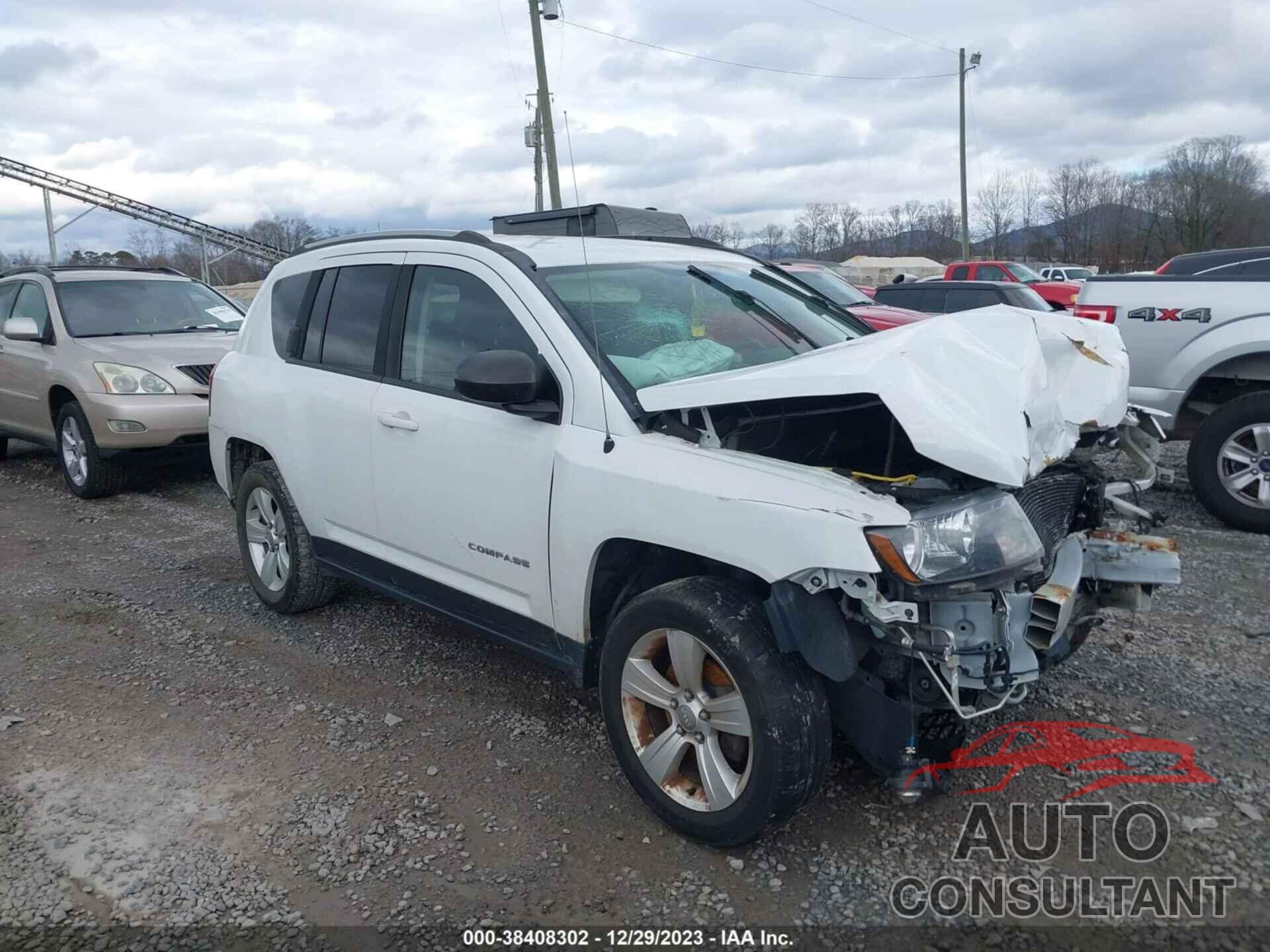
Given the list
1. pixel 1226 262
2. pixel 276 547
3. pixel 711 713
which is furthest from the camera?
pixel 1226 262

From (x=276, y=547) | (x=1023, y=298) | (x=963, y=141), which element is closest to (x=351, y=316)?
(x=276, y=547)

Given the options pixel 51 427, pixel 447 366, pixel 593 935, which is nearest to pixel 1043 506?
pixel 593 935

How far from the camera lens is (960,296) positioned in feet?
44.4

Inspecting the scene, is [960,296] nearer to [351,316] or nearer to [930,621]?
[351,316]

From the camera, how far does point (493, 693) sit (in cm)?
411

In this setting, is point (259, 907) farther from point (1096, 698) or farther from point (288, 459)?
point (1096, 698)

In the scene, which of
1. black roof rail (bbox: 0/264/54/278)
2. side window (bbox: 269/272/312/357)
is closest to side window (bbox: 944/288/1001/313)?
side window (bbox: 269/272/312/357)

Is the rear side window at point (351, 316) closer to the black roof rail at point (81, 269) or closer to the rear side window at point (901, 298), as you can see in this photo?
the black roof rail at point (81, 269)

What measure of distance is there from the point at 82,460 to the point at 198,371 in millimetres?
1188

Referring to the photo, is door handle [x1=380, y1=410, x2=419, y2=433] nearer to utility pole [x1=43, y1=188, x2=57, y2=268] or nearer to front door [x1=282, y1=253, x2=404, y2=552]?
front door [x1=282, y1=253, x2=404, y2=552]

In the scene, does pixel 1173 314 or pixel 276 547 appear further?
pixel 1173 314

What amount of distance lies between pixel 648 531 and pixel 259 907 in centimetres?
158

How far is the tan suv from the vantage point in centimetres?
757
